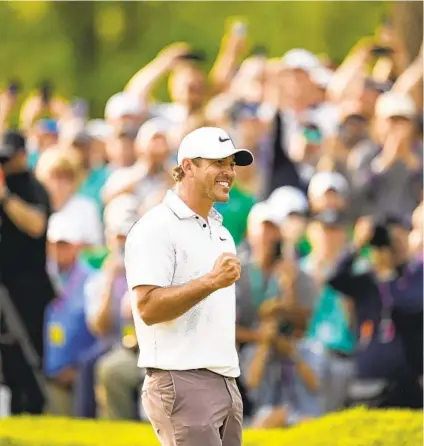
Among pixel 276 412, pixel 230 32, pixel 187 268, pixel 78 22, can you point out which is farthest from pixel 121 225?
pixel 78 22

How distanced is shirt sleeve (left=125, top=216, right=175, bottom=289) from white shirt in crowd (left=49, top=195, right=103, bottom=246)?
519 cm

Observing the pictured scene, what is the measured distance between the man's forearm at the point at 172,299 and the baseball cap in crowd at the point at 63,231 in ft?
17.2

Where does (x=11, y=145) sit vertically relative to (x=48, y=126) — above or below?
below

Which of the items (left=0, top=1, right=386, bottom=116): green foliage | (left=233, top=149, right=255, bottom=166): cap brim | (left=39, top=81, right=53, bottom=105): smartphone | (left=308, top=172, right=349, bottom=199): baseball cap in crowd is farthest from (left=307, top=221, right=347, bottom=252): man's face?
(left=233, top=149, right=255, bottom=166): cap brim

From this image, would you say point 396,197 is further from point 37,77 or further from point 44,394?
point 37,77

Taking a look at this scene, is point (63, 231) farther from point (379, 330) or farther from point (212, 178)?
point (212, 178)

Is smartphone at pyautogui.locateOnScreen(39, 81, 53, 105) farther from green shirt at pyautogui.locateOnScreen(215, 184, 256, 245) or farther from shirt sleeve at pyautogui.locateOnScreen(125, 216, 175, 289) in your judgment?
shirt sleeve at pyautogui.locateOnScreen(125, 216, 175, 289)

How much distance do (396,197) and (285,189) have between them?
2.67ft

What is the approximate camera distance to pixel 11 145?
34.9 ft

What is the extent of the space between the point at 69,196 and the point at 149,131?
868 mm

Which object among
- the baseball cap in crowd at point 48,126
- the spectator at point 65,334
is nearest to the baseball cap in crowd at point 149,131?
the spectator at point 65,334

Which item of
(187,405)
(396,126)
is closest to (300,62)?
(396,126)

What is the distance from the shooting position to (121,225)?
1048 centimetres

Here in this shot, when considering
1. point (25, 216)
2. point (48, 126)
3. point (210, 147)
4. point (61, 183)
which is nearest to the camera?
point (210, 147)
